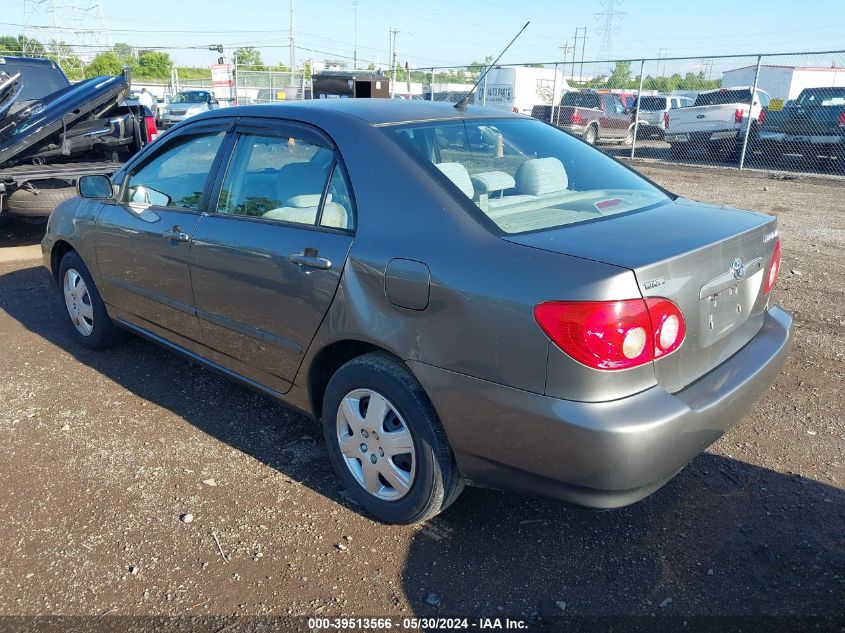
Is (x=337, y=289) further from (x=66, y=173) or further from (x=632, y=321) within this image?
(x=66, y=173)

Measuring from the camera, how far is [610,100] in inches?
810

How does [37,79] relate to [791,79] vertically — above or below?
below

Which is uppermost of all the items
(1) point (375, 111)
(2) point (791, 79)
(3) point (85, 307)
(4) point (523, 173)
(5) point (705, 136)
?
(2) point (791, 79)

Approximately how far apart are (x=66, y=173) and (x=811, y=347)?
281 inches

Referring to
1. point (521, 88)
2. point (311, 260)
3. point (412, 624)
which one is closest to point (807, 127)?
point (521, 88)

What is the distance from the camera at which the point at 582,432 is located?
214 centimetres

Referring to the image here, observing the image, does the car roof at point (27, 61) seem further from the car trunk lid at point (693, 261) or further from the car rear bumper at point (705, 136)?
the car rear bumper at point (705, 136)

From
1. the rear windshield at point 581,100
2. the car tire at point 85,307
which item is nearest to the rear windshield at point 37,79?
the car tire at point 85,307

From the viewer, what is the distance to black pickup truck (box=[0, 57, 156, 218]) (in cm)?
681

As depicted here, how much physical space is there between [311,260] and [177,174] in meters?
1.50

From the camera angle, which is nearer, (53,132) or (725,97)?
(53,132)

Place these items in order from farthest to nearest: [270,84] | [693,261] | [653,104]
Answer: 1. [270,84]
2. [653,104]
3. [693,261]

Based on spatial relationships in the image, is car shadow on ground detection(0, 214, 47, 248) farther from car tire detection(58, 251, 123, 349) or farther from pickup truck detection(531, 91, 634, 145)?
pickup truck detection(531, 91, 634, 145)

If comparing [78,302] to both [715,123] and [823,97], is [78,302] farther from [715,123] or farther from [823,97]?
[823,97]
